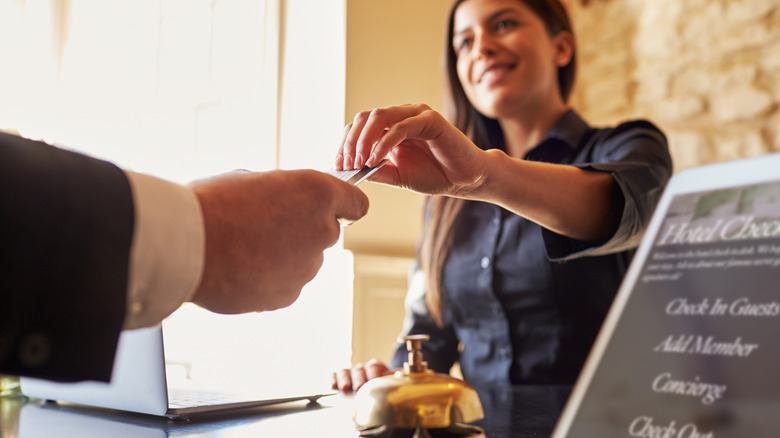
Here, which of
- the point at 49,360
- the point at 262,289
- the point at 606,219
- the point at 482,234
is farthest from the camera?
the point at 482,234

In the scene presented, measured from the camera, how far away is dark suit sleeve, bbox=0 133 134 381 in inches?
16.2

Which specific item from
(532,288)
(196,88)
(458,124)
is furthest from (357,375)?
(196,88)

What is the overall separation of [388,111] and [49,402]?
26.2 inches

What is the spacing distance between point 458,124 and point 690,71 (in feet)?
4.26

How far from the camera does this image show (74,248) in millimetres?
429

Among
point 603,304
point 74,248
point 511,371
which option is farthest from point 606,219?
point 74,248

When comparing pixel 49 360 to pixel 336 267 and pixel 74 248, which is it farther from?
pixel 336 267

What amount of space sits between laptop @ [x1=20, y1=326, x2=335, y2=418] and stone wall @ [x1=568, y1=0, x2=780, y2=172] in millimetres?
2126

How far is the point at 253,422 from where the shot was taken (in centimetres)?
70

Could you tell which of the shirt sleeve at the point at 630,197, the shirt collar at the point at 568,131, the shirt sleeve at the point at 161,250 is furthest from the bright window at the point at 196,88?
the shirt sleeve at the point at 161,250


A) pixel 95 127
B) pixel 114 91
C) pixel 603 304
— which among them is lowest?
pixel 603 304

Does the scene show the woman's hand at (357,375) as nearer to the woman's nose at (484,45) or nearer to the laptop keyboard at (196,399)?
the laptop keyboard at (196,399)

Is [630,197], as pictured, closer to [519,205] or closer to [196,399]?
[519,205]

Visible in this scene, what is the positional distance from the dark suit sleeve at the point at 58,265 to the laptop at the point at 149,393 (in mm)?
280
